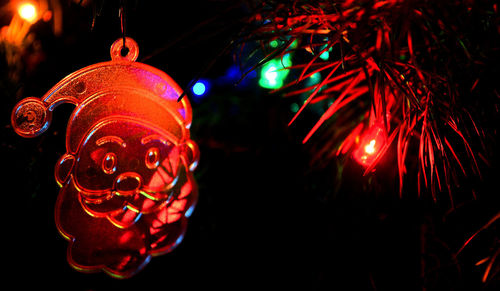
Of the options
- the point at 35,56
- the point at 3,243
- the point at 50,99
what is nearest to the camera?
the point at 50,99

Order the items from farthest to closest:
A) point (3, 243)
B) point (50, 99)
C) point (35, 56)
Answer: point (35, 56) → point (3, 243) → point (50, 99)

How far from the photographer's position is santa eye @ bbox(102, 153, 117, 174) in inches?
23.1

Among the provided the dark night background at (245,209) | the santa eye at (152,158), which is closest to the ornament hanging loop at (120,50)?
the santa eye at (152,158)

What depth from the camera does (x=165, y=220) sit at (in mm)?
640

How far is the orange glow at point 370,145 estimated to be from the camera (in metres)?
0.61

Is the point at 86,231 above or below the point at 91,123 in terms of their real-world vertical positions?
below

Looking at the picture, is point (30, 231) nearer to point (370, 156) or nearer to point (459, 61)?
point (370, 156)

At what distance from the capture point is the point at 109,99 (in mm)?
584

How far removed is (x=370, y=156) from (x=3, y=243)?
834mm

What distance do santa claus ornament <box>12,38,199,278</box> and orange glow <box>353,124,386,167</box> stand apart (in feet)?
0.96

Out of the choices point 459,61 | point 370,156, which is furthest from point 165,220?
point 459,61

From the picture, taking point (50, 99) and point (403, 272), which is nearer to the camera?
point (50, 99)

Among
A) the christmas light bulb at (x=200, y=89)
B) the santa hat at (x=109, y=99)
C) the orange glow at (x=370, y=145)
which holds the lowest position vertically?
the orange glow at (x=370, y=145)

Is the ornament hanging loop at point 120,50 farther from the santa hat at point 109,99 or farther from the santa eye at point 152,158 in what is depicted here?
the santa eye at point 152,158
